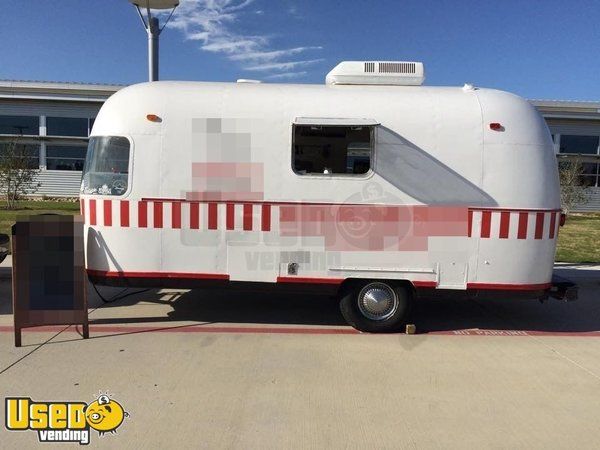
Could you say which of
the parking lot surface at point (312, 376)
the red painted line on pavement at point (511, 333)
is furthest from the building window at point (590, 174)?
the red painted line on pavement at point (511, 333)

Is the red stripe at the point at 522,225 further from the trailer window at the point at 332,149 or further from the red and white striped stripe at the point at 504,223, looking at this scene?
the trailer window at the point at 332,149

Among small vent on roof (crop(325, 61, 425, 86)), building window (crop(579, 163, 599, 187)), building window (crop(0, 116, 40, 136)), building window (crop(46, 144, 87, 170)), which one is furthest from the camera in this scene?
building window (crop(579, 163, 599, 187))

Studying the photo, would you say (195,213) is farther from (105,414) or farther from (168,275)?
(105,414)

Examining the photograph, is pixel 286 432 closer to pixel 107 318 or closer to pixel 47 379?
pixel 47 379

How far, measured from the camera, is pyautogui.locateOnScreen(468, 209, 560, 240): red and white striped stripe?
16.8 feet

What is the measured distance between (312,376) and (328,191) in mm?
2009

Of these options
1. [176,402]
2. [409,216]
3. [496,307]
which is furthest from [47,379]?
[496,307]

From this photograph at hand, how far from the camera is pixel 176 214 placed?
5.25m

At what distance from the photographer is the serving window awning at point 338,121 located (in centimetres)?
502

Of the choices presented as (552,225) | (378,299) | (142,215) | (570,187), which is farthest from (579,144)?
(142,215)

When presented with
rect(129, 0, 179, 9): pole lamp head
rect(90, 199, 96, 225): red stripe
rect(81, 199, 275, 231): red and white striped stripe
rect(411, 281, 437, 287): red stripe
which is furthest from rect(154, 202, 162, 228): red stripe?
rect(129, 0, 179, 9): pole lamp head

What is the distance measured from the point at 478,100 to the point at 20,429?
536 cm

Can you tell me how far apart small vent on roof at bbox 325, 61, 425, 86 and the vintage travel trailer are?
0.81ft

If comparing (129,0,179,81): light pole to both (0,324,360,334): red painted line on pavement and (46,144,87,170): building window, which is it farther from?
(46,144,87,170): building window
